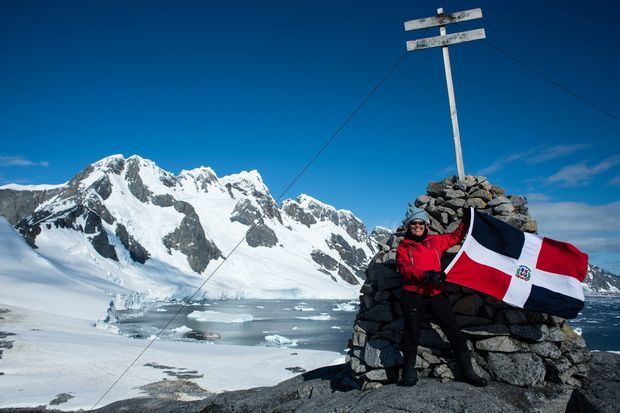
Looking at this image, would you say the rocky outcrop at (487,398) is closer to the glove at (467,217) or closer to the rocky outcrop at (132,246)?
the glove at (467,217)

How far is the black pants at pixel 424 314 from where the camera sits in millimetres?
6879

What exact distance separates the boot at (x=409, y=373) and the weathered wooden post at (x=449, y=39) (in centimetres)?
416

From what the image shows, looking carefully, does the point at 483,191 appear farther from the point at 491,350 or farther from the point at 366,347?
the point at 366,347

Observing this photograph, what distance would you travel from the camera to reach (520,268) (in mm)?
7219

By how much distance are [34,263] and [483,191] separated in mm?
97447

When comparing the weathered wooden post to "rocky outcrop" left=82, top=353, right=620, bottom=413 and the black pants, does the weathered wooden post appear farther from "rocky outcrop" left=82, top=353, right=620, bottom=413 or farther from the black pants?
"rocky outcrop" left=82, top=353, right=620, bottom=413

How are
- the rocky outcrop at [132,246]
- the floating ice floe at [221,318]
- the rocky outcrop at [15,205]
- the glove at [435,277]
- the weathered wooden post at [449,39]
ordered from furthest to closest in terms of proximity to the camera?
the rocky outcrop at [15,205], the rocky outcrop at [132,246], the floating ice floe at [221,318], the weathered wooden post at [449,39], the glove at [435,277]

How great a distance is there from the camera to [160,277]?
170 metres

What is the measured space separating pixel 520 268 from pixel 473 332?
146 cm

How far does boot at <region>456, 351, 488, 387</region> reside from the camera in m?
6.75

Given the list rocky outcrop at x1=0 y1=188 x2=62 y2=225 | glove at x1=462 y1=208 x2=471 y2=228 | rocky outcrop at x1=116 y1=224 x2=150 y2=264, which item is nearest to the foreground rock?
glove at x1=462 y1=208 x2=471 y2=228

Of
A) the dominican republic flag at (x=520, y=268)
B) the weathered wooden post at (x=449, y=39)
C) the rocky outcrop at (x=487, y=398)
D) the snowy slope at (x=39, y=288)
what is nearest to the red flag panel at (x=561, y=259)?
the dominican republic flag at (x=520, y=268)

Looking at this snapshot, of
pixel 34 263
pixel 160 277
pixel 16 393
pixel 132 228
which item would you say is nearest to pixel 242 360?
pixel 16 393

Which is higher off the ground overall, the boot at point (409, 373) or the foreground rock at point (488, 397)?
the boot at point (409, 373)
